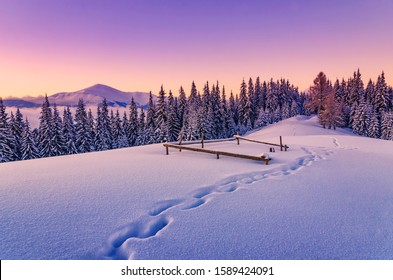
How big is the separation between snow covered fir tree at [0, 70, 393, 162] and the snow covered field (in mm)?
36003

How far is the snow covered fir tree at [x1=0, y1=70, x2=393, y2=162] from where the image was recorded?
4091cm

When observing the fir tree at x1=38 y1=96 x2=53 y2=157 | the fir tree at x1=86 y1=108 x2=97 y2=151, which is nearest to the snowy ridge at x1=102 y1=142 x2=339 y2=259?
the fir tree at x1=38 y1=96 x2=53 y2=157

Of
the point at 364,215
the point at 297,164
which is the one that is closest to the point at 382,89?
the point at 297,164

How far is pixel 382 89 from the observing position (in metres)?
65.5

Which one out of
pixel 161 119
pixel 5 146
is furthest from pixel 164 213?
pixel 161 119

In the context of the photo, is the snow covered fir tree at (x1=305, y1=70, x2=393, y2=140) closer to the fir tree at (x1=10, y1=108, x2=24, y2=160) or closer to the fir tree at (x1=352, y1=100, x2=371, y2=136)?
the fir tree at (x1=352, y1=100, x2=371, y2=136)

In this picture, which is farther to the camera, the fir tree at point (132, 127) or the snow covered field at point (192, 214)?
the fir tree at point (132, 127)

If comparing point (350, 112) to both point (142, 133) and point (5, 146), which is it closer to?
point (142, 133)

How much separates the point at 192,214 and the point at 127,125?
6544 centimetres

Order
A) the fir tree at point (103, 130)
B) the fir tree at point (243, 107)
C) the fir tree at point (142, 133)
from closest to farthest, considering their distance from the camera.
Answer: the fir tree at point (103, 130) < the fir tree at point (142, 133) < the fir tree at point (243, 107)

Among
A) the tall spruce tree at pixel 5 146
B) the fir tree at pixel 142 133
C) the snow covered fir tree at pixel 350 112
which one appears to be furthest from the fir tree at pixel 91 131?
the snow covered fir tree at pixel 350 112

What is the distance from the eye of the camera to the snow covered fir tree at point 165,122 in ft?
134

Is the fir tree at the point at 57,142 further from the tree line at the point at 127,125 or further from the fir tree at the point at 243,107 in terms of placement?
the fir tree at the point at 243,107

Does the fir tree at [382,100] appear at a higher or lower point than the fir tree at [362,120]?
higher
